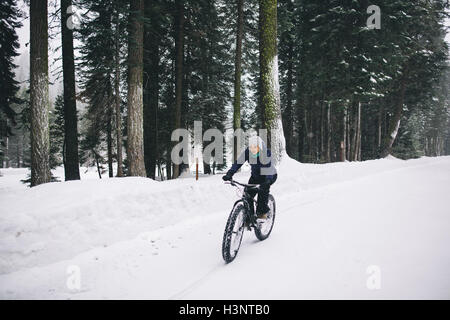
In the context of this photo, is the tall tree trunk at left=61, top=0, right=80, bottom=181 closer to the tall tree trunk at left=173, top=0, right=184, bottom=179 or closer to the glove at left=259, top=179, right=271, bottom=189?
the tall tree trunk at left=173, top=0, right=184, bottom=179

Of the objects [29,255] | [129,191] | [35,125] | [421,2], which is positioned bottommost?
[29,255]

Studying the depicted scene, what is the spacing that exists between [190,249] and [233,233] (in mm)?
1074

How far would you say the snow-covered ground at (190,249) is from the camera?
11.4 ft

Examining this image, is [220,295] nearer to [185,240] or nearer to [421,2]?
[185,240]

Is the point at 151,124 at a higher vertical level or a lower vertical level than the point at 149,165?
higher

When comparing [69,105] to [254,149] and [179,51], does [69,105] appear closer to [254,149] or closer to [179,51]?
[179,51]

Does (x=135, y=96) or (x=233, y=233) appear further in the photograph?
(x=135, y=96)

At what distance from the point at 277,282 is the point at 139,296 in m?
1.92

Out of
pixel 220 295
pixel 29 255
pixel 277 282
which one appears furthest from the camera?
pixel 29 255

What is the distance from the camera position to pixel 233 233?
4352 millimetres

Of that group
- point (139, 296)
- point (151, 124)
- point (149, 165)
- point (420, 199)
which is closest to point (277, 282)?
point (139, 296)

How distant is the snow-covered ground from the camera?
346cm

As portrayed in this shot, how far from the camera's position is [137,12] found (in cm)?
839

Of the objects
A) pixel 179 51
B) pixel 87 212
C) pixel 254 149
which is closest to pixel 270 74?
pixel 254 149
